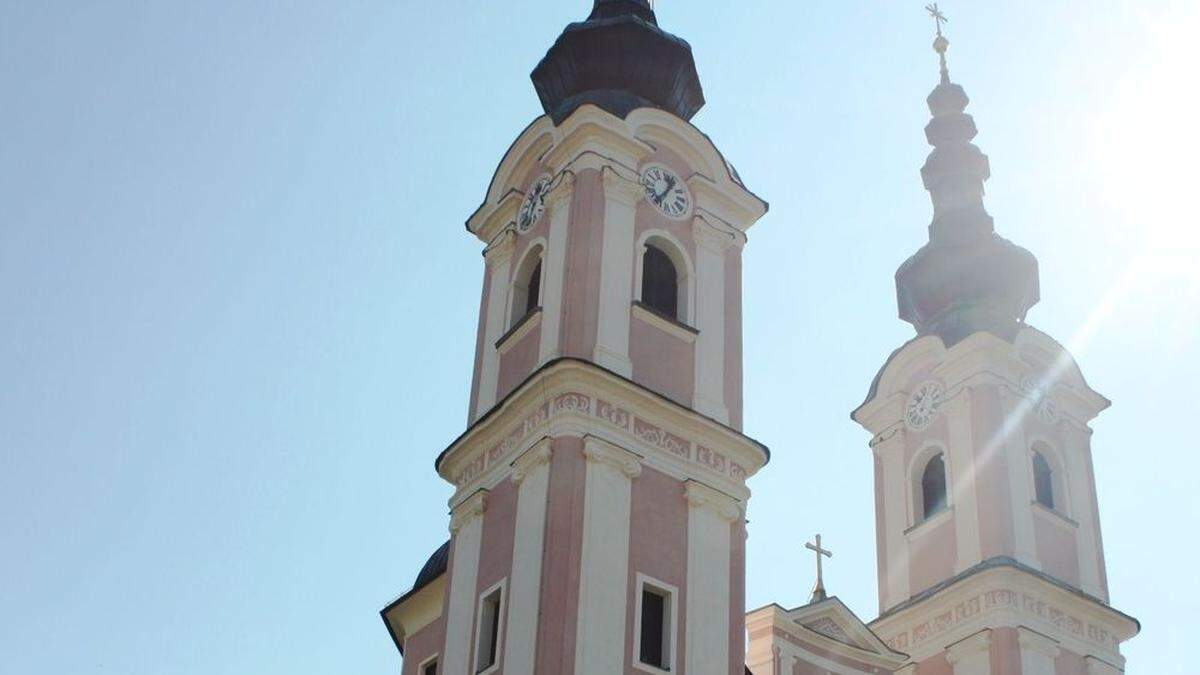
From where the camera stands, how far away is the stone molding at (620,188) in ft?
67.5

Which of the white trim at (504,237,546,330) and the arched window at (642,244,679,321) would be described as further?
the white trim at (504,237,546,330)

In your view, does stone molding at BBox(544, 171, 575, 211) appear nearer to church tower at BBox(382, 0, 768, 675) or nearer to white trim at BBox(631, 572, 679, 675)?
church tower at BBox(382, 0, 768, 675)

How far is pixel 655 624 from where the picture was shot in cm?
1803

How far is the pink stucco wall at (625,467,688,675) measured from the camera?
1795 centimetres

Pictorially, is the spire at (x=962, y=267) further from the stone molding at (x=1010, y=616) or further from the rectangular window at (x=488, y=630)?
the rectangular window at (x=488, y=630)

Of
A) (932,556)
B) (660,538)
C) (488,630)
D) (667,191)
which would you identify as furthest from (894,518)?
(488,630)

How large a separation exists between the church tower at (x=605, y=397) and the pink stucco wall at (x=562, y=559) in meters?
0.02

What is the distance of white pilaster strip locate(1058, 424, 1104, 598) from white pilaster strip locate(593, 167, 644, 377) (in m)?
8.05

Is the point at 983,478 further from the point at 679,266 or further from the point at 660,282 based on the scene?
the point at 660,282

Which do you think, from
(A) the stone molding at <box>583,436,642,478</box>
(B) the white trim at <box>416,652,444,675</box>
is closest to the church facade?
(A) the stone molding at <box>583,436,642,478</box>

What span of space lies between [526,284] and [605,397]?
118 inches

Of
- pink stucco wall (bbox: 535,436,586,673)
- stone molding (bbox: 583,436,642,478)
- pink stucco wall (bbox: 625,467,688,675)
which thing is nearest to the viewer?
pink stucco wall (bbox: 535,436,586,673)

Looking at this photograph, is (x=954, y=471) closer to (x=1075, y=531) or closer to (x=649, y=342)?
(x=1075, y=531)

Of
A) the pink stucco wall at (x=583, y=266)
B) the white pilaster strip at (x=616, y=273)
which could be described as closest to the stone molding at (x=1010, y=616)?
the white pilaster strip at (x=616, y=273)
